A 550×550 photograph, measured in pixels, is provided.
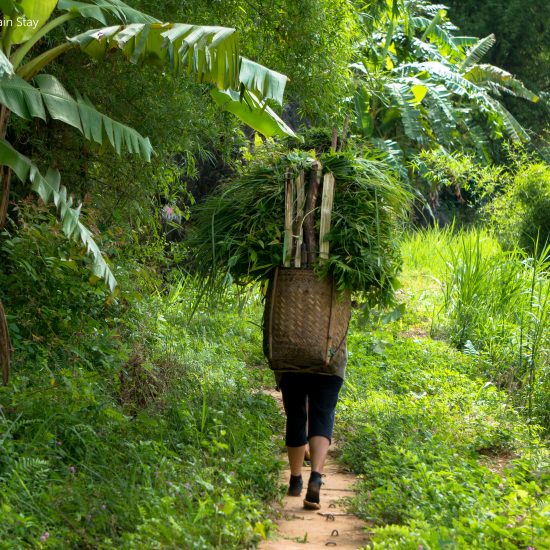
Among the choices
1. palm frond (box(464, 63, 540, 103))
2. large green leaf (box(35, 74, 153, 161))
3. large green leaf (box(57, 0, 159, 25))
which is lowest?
large green leaf (box(35, 74, 153, 161))

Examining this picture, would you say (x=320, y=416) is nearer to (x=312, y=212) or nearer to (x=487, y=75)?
(x=312, y=212)

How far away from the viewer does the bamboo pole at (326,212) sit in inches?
223

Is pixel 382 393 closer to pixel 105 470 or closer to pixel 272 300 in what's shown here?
pixel 272 300

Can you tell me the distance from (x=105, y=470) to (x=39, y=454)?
393mm

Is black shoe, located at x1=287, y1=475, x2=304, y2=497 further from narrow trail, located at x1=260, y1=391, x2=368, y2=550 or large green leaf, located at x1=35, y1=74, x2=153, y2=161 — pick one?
large green leaf, located at x1=35, y1=74, x2=153, y2=161

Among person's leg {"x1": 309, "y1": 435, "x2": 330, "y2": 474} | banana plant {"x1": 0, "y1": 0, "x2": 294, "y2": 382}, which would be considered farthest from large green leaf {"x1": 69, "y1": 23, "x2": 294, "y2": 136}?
person's leg {"x1": 309, "y1": 435, "x2": 330, "y2": 474}

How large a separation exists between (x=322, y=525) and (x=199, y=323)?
17.7 ft

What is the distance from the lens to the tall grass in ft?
28.3

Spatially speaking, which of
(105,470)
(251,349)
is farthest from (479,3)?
(105,470)

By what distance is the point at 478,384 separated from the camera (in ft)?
29.4

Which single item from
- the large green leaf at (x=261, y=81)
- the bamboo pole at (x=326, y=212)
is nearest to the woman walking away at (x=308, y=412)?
the bamboo pole at (x=326, y=212)

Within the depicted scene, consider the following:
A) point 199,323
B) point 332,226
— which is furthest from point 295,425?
point 199,323

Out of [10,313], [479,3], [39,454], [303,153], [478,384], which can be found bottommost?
[478,384]

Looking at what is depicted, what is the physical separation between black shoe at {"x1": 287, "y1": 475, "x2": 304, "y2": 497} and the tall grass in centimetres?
318
